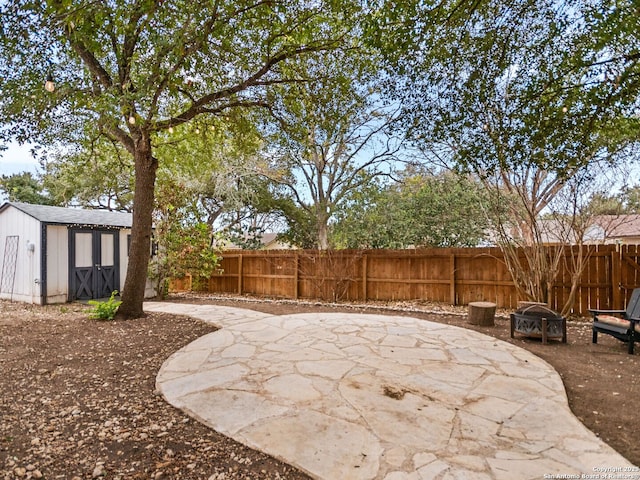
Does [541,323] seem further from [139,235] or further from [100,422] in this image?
[139,235]

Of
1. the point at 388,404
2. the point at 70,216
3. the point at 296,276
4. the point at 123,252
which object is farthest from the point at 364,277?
the point at 70,216

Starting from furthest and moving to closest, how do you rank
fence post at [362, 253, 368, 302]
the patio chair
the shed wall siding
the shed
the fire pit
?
1. the shed wall siding
2. fence post at [362, 253, 368, 302]
3. the shed
4. the fire pit
5. the patio chair

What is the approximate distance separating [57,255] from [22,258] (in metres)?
0.98

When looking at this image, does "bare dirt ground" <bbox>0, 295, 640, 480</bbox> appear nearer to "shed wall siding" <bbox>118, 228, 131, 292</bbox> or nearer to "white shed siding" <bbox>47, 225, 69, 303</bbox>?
"white shed siding" <bbox>47, 225, 69, 303</bbox>

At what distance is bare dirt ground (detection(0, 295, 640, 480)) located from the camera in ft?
7.25

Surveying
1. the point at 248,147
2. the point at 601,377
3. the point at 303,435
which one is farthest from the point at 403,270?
the point at 303,435

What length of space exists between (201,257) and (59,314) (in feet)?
11.2

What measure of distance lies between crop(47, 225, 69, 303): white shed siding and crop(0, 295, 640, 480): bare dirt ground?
3.02 m

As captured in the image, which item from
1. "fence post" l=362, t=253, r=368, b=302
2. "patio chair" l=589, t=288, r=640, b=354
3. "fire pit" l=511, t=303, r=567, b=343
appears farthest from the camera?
"fence post" l=362, t=253, r=368, b=302

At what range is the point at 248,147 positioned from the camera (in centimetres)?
855

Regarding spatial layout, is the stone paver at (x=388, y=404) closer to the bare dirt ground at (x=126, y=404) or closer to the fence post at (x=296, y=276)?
the bare dirt ground at (x=126, y=404)

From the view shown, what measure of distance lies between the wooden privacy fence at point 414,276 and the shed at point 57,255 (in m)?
2.72

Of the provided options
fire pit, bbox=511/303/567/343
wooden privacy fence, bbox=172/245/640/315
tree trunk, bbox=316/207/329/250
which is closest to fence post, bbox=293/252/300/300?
wooden privacy fence, bbox=172/245/640/315

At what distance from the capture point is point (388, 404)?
3029 mm
